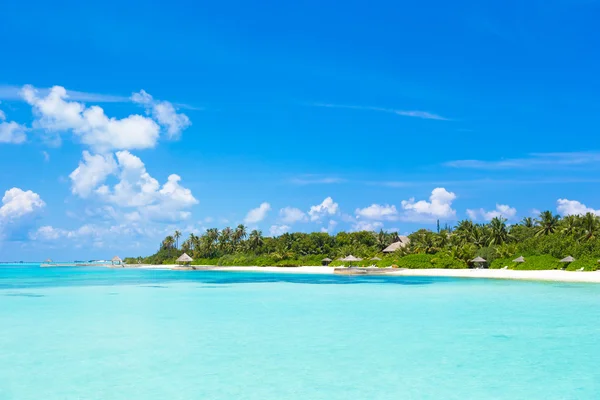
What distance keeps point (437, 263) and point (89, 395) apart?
51435mm

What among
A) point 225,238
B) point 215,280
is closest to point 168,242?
point 225,238

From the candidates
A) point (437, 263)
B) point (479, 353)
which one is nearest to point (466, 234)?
point (437, 263)

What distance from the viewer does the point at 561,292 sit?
29.4 meters

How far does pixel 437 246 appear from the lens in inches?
2452

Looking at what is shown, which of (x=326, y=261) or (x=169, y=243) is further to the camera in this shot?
(x=169, y=243)

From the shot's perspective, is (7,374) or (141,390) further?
(7,374)

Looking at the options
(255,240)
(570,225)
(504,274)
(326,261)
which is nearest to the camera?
(504,274)

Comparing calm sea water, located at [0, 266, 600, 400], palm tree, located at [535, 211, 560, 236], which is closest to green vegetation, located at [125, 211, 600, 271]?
palm tree, located at [535, 211, 560, 236]

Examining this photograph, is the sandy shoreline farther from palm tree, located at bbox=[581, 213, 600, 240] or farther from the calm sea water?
the calm sea water

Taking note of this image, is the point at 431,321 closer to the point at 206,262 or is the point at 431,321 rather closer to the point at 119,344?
the point at 119,344

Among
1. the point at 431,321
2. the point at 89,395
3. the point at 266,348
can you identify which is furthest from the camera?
the point at 431,321

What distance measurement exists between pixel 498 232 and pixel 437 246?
7236 mm

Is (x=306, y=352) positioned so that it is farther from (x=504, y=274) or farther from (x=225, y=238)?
(x=225, y=238)

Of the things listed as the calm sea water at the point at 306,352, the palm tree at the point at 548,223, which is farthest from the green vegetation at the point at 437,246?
the calm sea water at the point at 306,352
